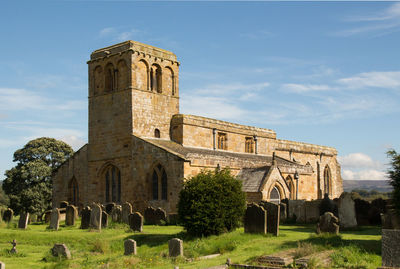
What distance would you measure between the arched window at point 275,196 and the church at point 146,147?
2.5 inches

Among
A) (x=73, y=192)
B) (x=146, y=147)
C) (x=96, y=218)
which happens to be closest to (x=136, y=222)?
(x=96, y=218)

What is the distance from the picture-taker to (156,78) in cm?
3628

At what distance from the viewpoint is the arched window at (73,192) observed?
36919 millimetres

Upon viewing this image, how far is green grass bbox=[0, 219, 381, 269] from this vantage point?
15.9 m

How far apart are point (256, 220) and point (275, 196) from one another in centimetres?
1165

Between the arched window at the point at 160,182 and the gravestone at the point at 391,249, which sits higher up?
the arched window at the point at 160,182

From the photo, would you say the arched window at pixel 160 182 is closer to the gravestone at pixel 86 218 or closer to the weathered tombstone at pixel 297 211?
the gravestone at pixel 86 218

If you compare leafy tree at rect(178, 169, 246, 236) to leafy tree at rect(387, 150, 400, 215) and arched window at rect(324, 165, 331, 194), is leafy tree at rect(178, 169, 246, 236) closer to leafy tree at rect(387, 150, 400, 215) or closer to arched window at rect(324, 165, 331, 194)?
leafy tree at rect(387, 150, 400, 215)

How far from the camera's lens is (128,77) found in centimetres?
3416

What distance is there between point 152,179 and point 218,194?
10976mm

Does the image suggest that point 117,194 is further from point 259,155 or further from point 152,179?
point 259,155

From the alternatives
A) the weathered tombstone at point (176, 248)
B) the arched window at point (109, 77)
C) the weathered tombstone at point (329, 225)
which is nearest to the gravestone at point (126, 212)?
the weathered tombstone at point (176, 248)

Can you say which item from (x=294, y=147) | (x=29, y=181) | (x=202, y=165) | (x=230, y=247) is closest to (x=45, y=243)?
(x=230, y=247)

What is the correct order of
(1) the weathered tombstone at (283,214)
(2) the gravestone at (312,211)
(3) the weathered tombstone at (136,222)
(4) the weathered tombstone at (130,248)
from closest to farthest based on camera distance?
(4) the weathered tombstone at (130,248), (3) the weathered tombstone at (136,222), (2) the gravestone at (312,211), (1) the weathered tombstone at (283,214)
